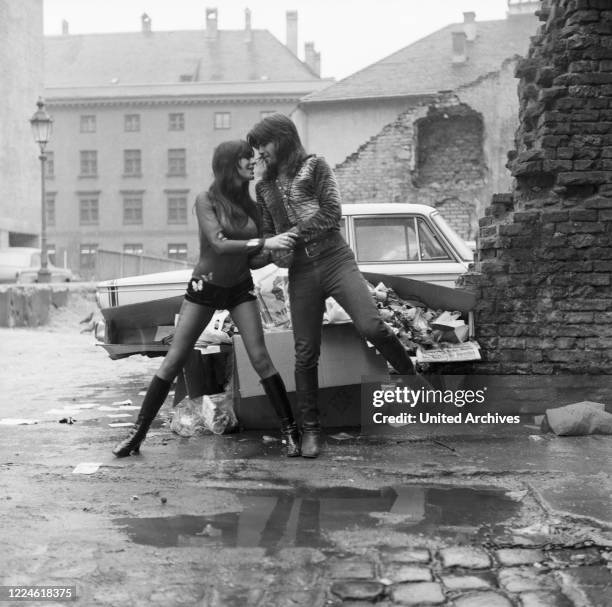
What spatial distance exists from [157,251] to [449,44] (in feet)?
105

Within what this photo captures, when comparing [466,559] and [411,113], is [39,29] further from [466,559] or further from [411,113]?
[466,559]

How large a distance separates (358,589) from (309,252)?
288 centimetres

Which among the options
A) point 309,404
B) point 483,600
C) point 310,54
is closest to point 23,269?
point 309,404

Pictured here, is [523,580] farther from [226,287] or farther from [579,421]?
[579,421]

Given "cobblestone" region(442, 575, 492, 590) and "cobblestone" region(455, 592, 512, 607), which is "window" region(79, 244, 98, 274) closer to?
"cobblestone" region(442, 575, 492, 590)

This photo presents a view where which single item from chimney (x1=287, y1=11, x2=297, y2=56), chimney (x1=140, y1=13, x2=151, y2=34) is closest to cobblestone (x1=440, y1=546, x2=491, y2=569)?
chimney (x1=287, y1=11, x2=297, y2=56)

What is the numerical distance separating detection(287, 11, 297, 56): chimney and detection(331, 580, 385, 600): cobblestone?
231ft

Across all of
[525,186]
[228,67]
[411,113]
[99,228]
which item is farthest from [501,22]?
[525,186]

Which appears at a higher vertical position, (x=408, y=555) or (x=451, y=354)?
(x=451, y=354)

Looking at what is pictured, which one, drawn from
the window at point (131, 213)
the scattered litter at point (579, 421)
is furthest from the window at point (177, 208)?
the scattered litter at point (579, 421)

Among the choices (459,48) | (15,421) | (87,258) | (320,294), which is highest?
(459,48)

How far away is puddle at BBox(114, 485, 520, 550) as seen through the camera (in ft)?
13.1

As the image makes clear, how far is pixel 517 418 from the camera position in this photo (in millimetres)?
7016

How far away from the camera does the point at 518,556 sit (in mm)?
3748
